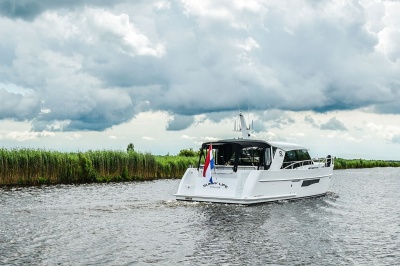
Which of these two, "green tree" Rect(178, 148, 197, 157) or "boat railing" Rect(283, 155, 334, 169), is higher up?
"green tree" Rect(178, 148, 197, 157)

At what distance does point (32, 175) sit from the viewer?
40125mm

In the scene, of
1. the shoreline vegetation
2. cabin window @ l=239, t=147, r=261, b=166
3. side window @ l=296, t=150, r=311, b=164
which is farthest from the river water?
the shoreline vegetation

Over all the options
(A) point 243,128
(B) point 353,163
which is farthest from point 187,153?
(B) point 353,163

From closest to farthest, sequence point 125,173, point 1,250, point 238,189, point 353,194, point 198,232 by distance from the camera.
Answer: point 1,250, point 198,232, point 238,189, point 353,194, point 125,173

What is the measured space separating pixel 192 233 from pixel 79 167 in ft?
94.0

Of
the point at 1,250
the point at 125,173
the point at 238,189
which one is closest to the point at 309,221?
the point at 238,189

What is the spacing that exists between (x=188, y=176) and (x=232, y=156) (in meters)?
2.90

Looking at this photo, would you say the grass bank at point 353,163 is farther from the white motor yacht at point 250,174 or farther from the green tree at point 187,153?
the white motor yacht at point 250,174

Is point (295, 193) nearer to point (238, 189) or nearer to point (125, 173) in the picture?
point (238, 189)

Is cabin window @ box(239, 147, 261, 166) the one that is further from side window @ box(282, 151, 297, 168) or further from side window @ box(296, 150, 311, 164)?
side window @ box(296, 150, 311, 164)

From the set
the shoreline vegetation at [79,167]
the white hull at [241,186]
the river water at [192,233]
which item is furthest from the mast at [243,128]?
the shoreline vegetation at [79,167]

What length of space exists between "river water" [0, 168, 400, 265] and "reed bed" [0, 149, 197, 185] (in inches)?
460

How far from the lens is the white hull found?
2491cm

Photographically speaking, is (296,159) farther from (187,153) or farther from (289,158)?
(187,153)
